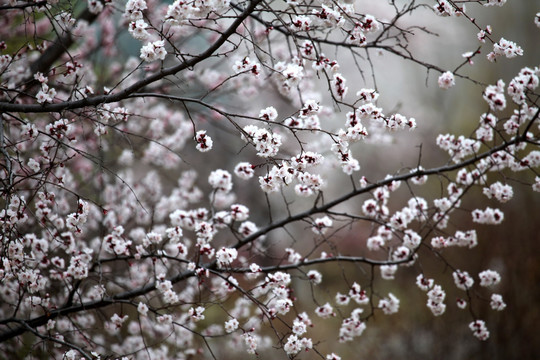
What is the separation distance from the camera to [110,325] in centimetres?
310

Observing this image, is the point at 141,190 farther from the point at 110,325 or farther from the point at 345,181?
the point at 345,181

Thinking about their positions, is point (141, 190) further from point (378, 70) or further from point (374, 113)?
point (378, 70)

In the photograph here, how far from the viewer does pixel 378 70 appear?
10.5 m

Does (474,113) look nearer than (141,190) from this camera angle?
No

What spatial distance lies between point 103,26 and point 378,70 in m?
6.57

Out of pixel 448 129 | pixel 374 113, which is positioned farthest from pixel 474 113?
pixel 374 113

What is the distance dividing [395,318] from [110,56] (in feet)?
14.3

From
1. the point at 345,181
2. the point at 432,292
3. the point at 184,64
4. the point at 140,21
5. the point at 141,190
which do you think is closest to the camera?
the point at 184,64

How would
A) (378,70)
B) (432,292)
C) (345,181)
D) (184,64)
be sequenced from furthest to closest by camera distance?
(345,181) → (378,70) → (432,292) → (184,64)

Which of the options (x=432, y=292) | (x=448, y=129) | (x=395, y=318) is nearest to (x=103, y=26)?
(x=432, y=292)

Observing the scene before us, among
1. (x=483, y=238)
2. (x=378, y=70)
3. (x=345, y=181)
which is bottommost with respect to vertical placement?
(x=483, y=238)

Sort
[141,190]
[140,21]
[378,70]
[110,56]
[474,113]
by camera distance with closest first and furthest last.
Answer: [140,21], [141,190], [110,56], [474,113], [378,70]

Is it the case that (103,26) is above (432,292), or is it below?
above

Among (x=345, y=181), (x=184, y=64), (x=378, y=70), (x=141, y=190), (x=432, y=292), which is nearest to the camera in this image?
(x=184, y=64)
